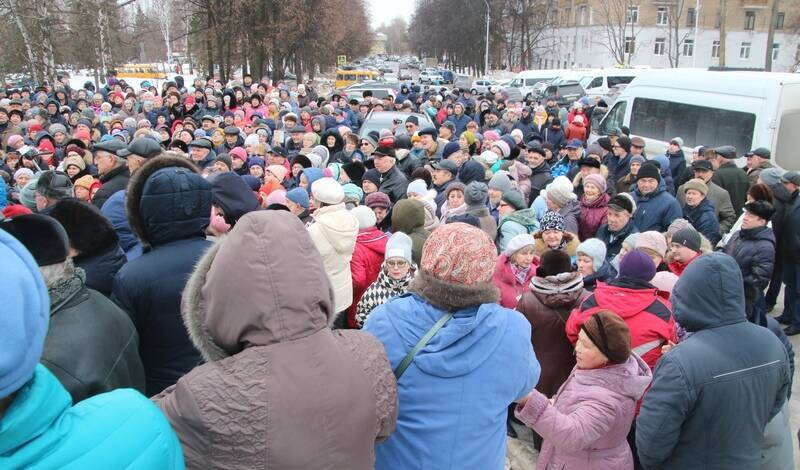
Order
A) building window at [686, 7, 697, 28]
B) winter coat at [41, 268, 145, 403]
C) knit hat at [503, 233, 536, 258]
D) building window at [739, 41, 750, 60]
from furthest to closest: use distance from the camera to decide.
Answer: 1. building window at [739, 41, 750, 60]
2. building window at [686, 7, 697, 28]
3. knit hat at [503, 233, 536, 258]
4. winter coat at [41, 268, 145, 403]

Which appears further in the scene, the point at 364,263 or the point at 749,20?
the point at 749,20

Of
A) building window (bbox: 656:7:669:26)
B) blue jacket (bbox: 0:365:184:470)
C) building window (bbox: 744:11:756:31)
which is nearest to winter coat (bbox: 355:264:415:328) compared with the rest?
blue jacket (bbox: 0:365:184:470)

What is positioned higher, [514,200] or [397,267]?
[514,200]

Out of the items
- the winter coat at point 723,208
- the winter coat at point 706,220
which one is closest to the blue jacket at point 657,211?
the winter coat at point 706,220

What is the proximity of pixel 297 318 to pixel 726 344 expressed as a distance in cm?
193

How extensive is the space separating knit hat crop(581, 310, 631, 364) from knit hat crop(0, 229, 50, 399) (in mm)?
2310

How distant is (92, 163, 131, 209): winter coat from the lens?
4977 millimetres

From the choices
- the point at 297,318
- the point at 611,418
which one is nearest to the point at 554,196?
the point at 611,418

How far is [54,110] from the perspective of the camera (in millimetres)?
13242

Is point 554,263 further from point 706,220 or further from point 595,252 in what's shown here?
point 706,220

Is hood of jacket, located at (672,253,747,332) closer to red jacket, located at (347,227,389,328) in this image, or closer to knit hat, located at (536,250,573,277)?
knit hat, located at (536,250,573,277)

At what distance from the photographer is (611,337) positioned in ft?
8.86

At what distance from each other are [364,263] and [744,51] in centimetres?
6006

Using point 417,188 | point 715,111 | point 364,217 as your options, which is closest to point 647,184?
point 417,188
